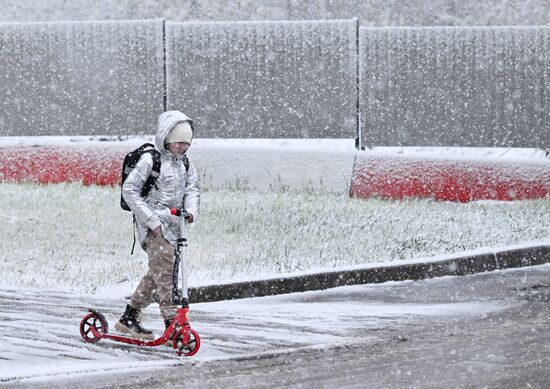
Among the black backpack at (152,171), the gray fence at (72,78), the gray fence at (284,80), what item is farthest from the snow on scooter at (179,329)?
the gray fence at (72,78)

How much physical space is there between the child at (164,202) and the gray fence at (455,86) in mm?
9462

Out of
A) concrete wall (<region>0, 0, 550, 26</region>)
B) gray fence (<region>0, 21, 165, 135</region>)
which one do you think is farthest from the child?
concrete wall (<region>0, 0, 550, 26</region>)

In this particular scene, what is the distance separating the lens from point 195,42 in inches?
701

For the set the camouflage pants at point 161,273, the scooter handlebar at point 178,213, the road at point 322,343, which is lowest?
the road at point 322,343

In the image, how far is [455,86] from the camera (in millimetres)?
17469

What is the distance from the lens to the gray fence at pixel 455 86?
56.9 feet

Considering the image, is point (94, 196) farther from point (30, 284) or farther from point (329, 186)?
point (30, 284)

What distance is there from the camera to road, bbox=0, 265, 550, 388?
7273 millimetres

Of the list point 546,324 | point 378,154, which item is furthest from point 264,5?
point 546,324

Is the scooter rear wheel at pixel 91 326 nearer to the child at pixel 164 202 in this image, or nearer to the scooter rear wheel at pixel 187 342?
the child at pixel 164 202

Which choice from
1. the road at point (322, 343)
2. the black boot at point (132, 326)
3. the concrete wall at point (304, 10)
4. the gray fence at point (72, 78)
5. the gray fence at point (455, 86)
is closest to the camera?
the road at point (322, 343)

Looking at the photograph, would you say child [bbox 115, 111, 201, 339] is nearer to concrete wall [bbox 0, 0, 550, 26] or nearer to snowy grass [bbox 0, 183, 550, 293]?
snowy grass [bbox 0, 183, 550, 293]

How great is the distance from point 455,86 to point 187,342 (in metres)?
10.4

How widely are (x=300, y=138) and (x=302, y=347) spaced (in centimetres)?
960
